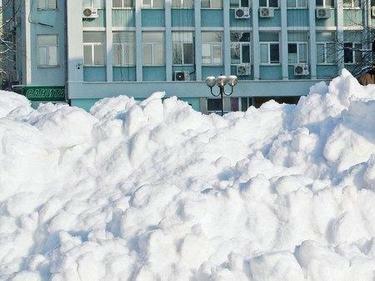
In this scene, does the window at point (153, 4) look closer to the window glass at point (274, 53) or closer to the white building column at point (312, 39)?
the window glass at point (274, 53)

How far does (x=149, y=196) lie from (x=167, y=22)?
1079 inches

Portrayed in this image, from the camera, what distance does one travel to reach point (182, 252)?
4.43 m

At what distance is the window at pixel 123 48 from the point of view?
105ft

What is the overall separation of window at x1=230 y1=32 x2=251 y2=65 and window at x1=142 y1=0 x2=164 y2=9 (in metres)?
2.89

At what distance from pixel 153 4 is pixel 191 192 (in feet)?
90.9

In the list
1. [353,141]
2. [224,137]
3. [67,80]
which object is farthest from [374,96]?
[67,80]

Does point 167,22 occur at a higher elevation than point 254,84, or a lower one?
higher

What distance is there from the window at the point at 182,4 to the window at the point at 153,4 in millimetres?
485

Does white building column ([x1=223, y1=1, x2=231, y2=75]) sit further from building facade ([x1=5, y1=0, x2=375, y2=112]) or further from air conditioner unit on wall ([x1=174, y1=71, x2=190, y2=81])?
air conditioner unit on wall ([x1=174, y1=71, x2=190, y2=81])

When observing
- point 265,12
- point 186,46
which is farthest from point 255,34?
point 186,46

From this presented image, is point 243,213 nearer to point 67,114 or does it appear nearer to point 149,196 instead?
point 149,196

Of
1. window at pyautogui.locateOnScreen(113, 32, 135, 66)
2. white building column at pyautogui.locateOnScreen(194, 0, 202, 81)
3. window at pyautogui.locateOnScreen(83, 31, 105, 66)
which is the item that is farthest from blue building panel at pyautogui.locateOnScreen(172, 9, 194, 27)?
window at pyautogui.locateOnScreen(83, 31, 105, 66)

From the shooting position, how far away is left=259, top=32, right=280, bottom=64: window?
32938 mm

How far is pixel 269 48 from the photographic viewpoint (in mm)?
33000
